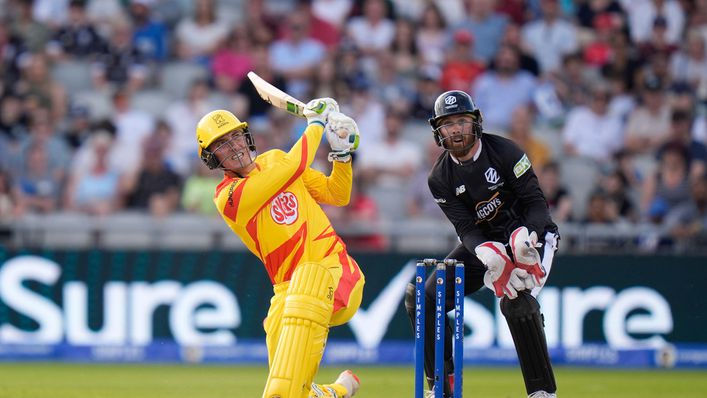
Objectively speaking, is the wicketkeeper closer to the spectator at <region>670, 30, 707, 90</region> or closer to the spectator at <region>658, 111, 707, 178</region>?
the spectator at <region>658, 111, 707, 178</region>

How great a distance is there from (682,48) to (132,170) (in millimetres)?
7725

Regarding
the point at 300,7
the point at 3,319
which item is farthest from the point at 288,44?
the point at 3,319

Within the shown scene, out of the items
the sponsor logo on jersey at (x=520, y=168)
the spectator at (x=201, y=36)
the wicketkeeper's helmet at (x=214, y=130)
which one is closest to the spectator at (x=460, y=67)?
the spectator at (x=201, y=36)

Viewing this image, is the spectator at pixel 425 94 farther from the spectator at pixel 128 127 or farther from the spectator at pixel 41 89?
the spectator at pixel 41 89

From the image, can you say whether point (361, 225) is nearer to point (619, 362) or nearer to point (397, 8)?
point (619, 362)

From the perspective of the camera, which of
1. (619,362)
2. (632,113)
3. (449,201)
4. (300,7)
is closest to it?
(449,201)

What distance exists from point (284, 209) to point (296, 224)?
0.13 m

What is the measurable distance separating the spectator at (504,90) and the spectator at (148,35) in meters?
4.35

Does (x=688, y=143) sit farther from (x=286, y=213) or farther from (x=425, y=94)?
(x=286, y=213)

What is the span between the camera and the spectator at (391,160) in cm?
1478

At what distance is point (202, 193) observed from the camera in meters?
14.2

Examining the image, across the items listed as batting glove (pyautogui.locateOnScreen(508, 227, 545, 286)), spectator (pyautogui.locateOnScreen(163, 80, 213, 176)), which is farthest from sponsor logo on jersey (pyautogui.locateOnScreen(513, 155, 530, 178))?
spectator (pyautogui.locateOnScreen(163, 80, 213, 176))

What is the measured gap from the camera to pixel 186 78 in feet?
53.3

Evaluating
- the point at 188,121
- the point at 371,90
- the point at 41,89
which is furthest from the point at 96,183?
the point at 371,90
